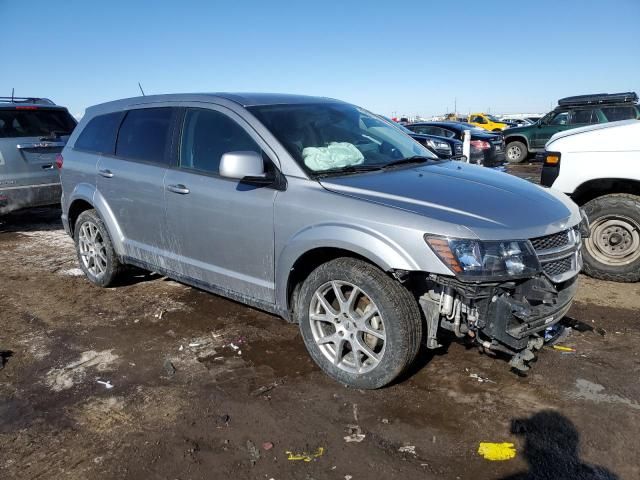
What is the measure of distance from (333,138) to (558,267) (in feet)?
5.83

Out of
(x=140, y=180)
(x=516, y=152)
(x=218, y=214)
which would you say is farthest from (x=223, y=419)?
(x=516, y=152)

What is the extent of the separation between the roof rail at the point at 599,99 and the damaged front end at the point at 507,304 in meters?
14.5

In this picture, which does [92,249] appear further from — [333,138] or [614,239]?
[614,239]

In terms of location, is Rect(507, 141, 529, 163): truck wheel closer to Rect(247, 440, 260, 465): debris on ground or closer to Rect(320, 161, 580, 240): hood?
Rect(320, 161, 580, 240): hood

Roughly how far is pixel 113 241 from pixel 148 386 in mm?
1905

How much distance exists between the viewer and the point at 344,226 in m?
3.04

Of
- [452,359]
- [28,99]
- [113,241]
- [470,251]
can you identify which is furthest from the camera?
[28,99]

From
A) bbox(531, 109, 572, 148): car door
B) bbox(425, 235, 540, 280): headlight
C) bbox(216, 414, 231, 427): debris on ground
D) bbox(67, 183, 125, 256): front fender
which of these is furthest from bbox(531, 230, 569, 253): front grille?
bbox(531, 109, 572, 148): car door

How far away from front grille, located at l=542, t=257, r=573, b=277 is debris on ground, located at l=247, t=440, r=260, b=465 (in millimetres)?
1850

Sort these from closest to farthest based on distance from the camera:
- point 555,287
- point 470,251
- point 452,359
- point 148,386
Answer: point 470,251 < point 555,287 < point 148,386 < point 452,359

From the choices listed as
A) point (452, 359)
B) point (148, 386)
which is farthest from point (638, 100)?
point (148, 386)

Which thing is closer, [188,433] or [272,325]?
[188,433]

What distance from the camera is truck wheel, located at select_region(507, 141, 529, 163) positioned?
58.4 feet

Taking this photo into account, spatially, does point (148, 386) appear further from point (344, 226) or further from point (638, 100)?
point (638, 100)
